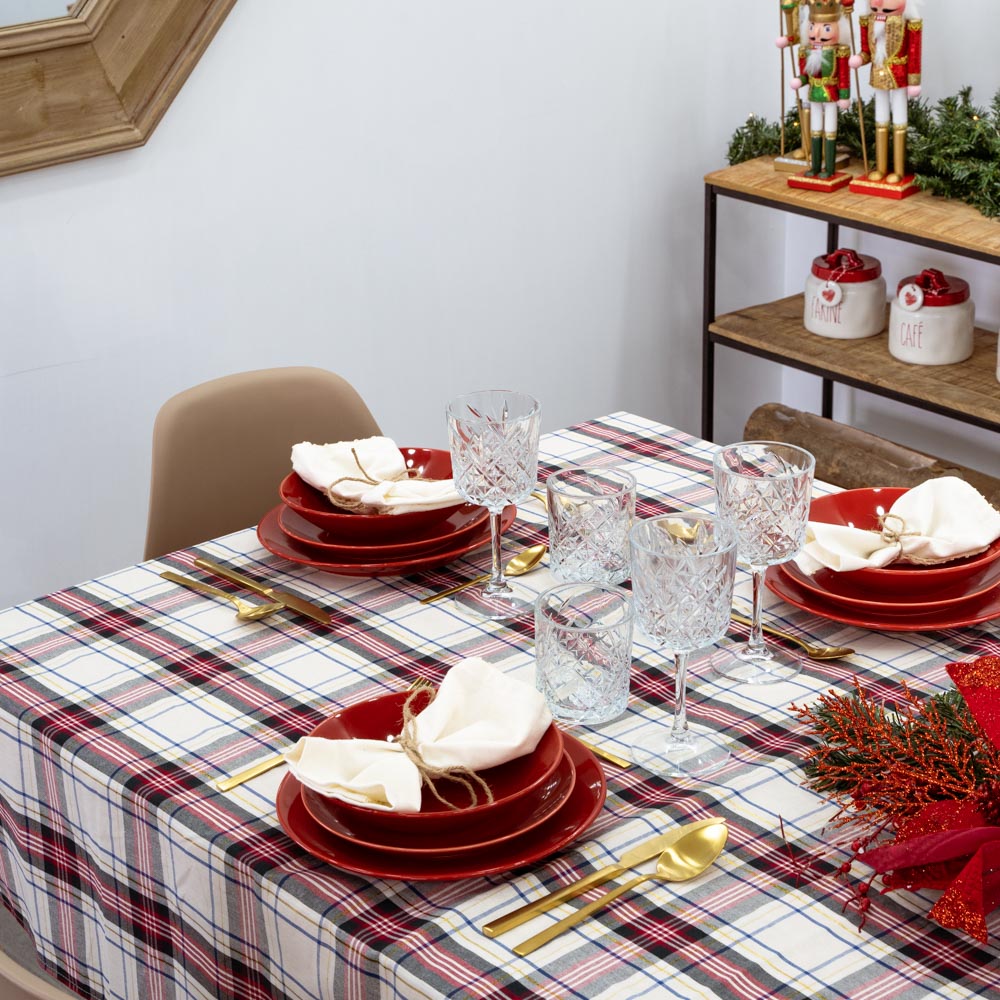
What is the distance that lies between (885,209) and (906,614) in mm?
1399

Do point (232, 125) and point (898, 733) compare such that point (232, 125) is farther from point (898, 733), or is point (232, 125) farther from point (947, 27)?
point (898, 733)

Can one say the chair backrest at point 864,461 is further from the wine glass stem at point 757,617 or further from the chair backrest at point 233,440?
the wine glass stem at point 757,617

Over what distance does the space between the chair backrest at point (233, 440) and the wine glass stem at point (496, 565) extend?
623 mm

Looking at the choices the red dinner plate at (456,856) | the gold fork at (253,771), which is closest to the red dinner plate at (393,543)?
the gold fork at (253,771)

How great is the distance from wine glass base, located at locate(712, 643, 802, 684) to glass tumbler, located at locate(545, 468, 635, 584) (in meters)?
0.13

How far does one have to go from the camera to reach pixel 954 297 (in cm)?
254

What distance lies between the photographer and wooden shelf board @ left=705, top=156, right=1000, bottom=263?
2354 millimetres

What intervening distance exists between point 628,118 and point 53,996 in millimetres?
2431

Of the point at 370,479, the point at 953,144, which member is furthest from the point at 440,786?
the point at 953,144

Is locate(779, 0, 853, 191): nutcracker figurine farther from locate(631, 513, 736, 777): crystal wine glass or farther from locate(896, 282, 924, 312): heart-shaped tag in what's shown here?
locate(631, 513, 736, 777): crystal wine glass

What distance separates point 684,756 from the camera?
1.14 m

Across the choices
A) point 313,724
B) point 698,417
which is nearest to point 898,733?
point 313,724

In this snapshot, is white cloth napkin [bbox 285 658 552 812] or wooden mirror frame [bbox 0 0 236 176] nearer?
white cloth napkin [bbox 285 658 552 812]

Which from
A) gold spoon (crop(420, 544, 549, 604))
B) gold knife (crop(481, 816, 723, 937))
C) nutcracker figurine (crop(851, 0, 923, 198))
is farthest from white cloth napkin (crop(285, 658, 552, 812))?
nutcracker figurine (crop(851, 0, 923, 198))
